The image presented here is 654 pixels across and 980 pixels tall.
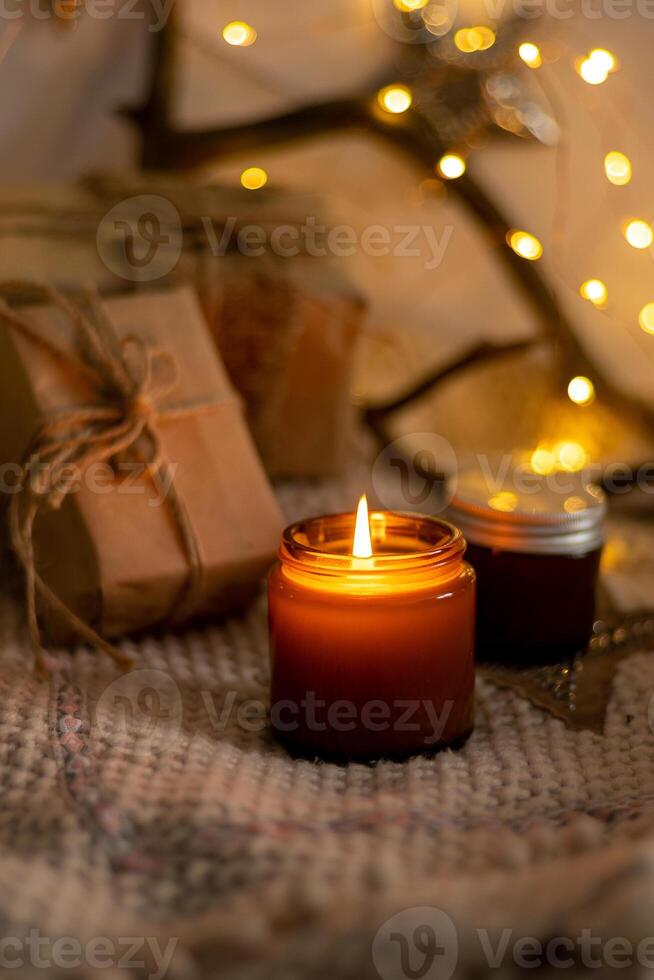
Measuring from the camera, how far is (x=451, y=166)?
1029 mm

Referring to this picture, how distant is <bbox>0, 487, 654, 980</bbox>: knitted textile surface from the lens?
1.45 feet

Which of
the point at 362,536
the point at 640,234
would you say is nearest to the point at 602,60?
the point at 640,234

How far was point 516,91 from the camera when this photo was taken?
113 cm

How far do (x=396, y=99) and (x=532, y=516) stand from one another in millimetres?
515

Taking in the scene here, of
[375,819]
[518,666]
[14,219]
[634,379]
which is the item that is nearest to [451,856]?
[375,819]

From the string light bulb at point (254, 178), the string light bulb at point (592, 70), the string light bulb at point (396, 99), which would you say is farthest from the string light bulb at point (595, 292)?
the string light bulb at point (254, 178)

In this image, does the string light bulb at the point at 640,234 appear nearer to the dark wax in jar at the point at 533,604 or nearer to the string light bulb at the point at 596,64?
the string light bulb at the point at 596,64

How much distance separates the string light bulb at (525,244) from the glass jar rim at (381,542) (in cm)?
41

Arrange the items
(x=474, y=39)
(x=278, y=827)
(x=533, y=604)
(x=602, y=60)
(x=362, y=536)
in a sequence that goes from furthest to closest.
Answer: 1. (x=474, y=39)
2. (x=602, y=60)
3. (x=533, y=604)
4. (x=362, y=536)
5. (x=278, y=827)

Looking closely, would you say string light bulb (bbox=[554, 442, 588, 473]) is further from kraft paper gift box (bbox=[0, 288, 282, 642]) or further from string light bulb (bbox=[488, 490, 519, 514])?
kraft paper gift box (bbox=[0, 288, 282, 642])

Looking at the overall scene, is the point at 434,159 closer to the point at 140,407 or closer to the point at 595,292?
the point at 595,292

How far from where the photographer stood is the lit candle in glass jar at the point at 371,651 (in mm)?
613

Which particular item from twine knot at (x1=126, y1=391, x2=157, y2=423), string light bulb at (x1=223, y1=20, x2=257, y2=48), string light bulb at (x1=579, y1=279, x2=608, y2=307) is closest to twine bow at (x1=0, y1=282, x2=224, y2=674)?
twine knot at (x1=126, y1=391, x2=157, y2=423)

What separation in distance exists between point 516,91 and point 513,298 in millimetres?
261
